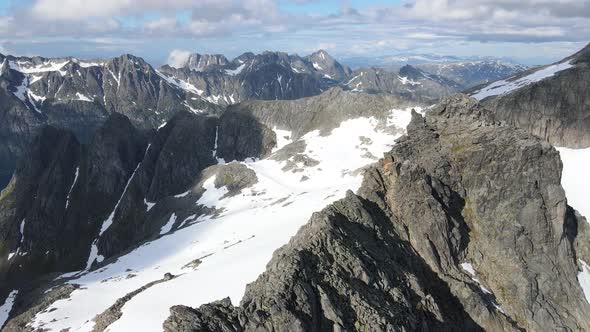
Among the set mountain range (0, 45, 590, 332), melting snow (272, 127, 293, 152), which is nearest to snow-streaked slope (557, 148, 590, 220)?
mountain range (0, 45, 590, 332)

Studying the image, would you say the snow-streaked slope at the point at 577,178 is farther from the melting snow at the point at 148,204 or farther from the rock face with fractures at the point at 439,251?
the melting snow at the point at 148,204

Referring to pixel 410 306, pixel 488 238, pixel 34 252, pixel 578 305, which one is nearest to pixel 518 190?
pixel 488 238

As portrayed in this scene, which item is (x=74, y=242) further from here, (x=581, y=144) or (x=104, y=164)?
(x=581, y=144)

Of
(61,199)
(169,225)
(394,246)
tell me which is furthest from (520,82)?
(61,199)

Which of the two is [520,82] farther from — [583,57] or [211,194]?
[211,194]

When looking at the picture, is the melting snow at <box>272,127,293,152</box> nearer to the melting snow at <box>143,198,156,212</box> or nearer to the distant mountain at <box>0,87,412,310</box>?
the distant mountain at <box>0,87,412,310</box>

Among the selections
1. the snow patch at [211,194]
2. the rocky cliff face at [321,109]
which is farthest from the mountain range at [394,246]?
the rocky cliff face at [321,109]

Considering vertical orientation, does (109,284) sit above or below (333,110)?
below
